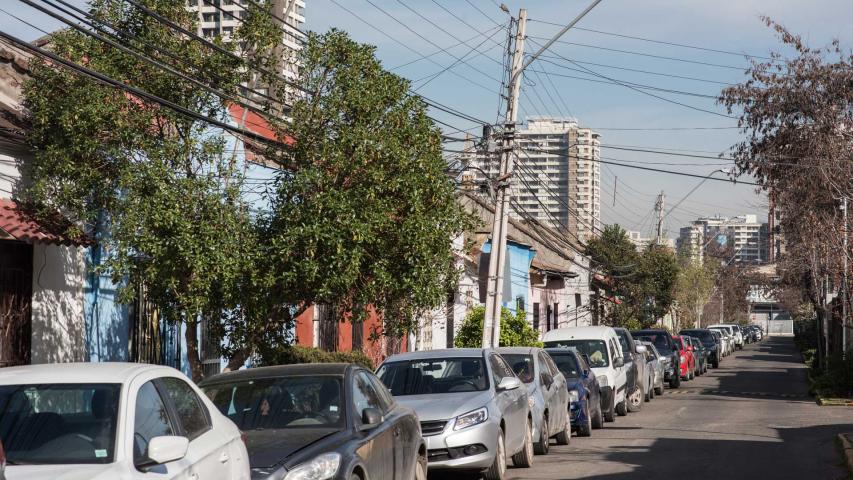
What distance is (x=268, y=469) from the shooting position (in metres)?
7.99

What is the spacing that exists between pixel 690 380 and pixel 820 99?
41.2 feet

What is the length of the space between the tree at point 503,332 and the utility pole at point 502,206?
20.2 ft

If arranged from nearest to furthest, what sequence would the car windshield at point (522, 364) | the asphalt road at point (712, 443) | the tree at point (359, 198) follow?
the tree at point (359, 198)
the asphalt road at point (712, 443)
the car windshield at point (522, 364)

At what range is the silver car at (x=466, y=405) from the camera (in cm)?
1258

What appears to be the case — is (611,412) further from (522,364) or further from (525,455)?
(525,455)

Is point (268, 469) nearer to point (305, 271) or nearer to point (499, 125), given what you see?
point (305, 271)

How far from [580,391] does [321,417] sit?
11.2 metres

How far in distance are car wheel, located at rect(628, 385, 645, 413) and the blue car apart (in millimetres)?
4708

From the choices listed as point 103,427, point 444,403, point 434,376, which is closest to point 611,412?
point 434,376

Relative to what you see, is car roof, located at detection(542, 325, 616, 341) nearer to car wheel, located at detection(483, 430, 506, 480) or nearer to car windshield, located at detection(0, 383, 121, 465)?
car wheel, located at detection(483, 430, 506, 480)

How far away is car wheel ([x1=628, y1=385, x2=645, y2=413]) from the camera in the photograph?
2598 centimetres

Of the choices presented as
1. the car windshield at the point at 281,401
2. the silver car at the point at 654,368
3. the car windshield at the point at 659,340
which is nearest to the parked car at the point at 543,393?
the car windshield at the point at 281,401

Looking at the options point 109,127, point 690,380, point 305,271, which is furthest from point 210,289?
point 690,380

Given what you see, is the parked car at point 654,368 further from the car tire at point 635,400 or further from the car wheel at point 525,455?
the car wheel at point 525,455
